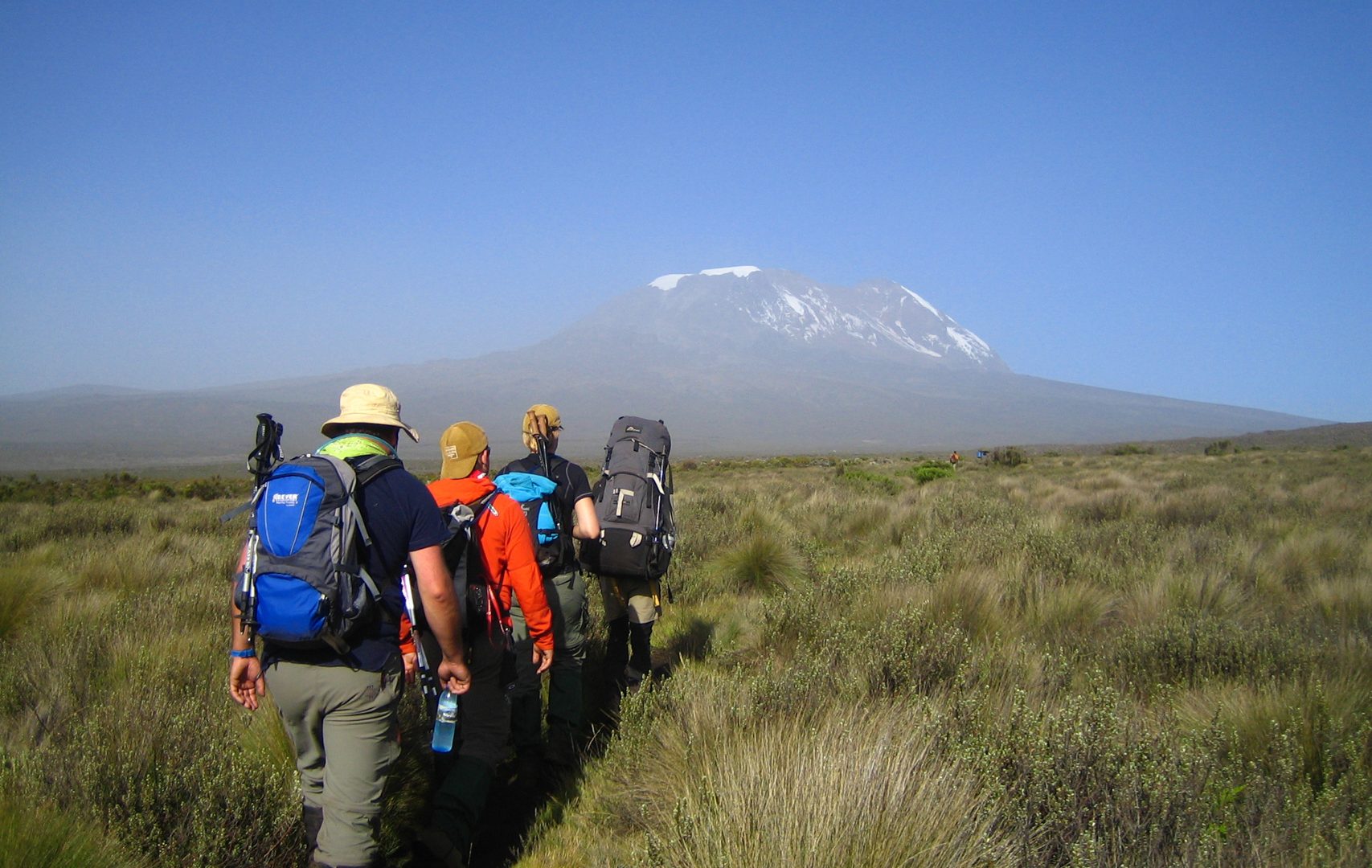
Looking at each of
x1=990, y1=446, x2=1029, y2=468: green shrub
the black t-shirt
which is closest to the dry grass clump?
the black t-shirt

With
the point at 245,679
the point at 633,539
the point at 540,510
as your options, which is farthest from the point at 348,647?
the point at 633,539

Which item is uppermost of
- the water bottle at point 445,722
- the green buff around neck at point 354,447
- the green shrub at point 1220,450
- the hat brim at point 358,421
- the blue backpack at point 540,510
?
the hat brim at point 358,421

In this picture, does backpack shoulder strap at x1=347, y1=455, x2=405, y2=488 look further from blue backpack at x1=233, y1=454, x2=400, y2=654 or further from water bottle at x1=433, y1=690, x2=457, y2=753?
water bottle at x1=433, y1=690, x2=457, y2=753

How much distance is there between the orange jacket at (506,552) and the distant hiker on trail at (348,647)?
21.8 inches

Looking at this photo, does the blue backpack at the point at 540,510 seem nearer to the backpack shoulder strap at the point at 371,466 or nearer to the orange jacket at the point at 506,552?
the orange jacket at the point at 506,552

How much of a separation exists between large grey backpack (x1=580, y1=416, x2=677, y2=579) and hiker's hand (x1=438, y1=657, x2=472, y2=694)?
4.59 ft

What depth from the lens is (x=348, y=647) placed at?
2.46 meters

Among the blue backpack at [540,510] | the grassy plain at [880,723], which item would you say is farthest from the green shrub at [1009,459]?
the blue backpack at [540,510]

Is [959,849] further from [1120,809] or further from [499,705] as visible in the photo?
[499,705]

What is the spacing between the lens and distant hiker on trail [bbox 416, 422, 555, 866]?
3.11 metres

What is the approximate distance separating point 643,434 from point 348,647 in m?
2.29

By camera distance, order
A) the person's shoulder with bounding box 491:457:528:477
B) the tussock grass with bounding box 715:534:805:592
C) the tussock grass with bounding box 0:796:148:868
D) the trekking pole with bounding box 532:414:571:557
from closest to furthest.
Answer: the tussock grass with bounding box 0:796:148:868 → the trekking pole with bounding box 532:414:571:557 → the person's shoulder with bounding box 491:457:528:477 → the tussock grass with bounding box 715:534:805:592

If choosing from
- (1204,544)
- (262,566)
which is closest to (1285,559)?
(1204,544)

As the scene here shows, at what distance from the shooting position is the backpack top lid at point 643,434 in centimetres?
445
